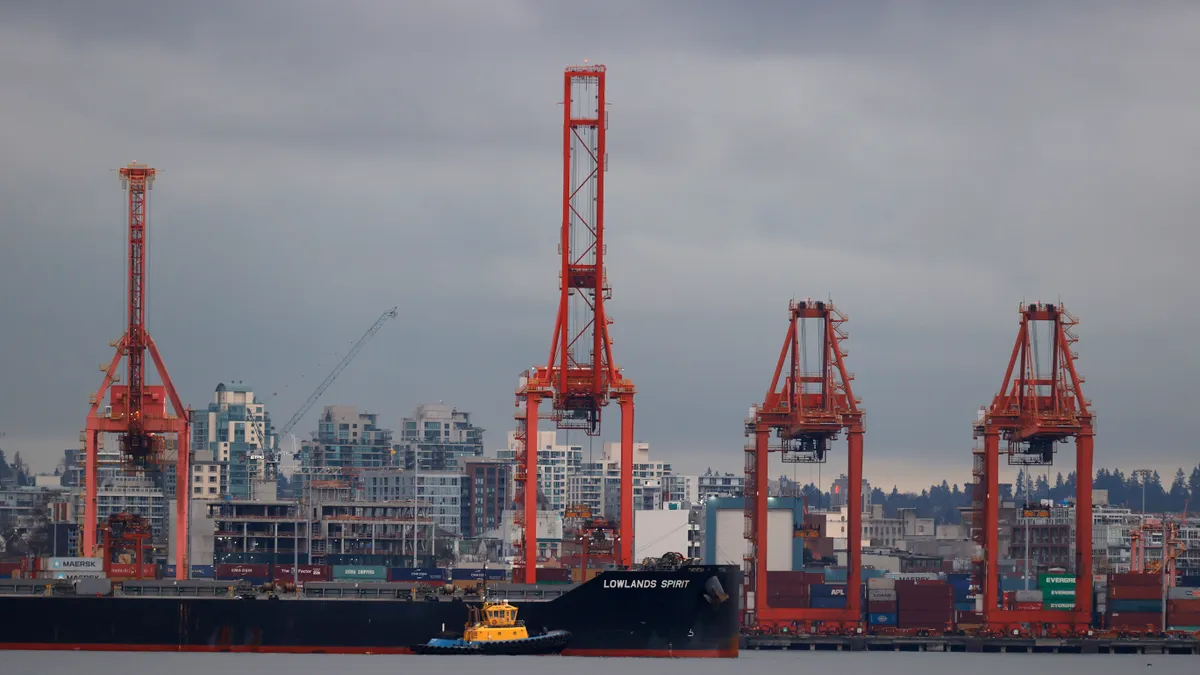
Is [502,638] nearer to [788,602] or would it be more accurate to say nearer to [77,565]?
[77,565]

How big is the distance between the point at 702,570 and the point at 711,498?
72.9 metres

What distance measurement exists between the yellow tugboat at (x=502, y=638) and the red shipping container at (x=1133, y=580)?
43161 mm

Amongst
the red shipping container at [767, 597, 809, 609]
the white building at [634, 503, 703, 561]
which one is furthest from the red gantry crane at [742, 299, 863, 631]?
the white building at [634, 503, 703, 561]

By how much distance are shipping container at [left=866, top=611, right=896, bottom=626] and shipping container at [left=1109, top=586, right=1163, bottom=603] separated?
1176 centimetres

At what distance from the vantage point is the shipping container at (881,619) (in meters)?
108

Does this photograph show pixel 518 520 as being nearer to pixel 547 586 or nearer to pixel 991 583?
pixel 547 586

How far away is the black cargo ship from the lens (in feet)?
253

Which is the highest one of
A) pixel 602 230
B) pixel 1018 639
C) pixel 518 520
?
pixel 602 230

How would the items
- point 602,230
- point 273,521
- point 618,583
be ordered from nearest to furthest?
point 618,583
point 602,230
point 273,521

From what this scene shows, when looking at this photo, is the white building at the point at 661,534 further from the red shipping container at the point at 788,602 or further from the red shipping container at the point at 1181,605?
the red shipping container at the point at 1181,605

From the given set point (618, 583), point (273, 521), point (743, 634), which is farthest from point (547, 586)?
point (273, 521)

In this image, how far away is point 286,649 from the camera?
7931 centimetres

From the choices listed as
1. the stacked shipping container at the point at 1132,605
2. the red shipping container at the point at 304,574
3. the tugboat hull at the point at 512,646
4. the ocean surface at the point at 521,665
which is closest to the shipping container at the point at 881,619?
the ocean surface at the point at 521,665

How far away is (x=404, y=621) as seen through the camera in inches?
3093
